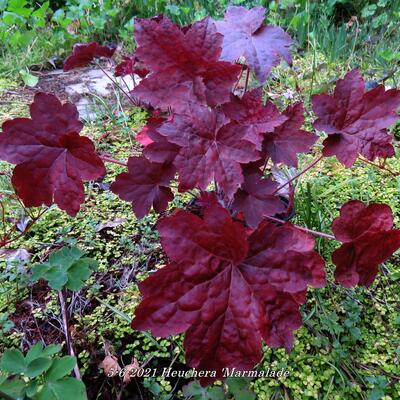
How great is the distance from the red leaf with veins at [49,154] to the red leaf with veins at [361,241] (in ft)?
1.75

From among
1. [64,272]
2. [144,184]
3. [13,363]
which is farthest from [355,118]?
[13,363]

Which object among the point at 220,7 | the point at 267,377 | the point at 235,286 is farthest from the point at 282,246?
the point at 220,7

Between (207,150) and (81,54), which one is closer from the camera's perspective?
(207,150)

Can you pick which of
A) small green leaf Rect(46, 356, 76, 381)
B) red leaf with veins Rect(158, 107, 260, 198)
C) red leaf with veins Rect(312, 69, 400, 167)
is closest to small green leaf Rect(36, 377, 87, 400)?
small green leaf Rect(46, 356, 76, 381)

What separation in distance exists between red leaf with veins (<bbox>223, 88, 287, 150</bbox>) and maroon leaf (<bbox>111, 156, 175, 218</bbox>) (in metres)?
0.20

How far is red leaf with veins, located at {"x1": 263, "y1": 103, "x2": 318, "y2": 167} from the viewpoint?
935 millimetres

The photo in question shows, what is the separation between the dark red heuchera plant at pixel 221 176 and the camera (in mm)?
674

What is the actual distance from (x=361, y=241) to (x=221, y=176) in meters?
0.31

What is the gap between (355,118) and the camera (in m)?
0.91

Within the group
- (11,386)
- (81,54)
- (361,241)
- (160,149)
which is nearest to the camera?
(11,386)

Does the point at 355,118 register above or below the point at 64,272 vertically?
above

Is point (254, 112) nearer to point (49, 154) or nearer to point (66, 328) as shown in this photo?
point (49, 154)

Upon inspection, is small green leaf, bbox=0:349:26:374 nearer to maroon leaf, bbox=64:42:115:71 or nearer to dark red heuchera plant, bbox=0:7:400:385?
dark red heuchera plant, bbox=0:7:400:385

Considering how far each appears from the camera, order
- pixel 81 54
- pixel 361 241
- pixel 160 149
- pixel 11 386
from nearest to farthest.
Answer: pixel 11 386
pixel 361 241
pixel 160 149
pixel 81 54
